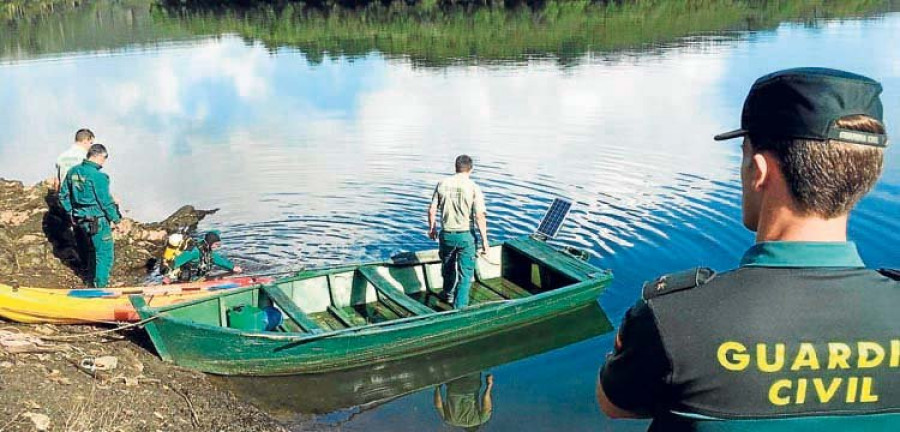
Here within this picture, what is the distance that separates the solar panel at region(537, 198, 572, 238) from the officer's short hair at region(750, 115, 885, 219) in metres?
10.9

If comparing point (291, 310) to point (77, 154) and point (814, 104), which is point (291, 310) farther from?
point (814, 104)

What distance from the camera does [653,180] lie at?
1792cm

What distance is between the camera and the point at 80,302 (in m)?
9.91

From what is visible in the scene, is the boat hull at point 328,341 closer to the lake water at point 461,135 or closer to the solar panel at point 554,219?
the lake water at point 461,135

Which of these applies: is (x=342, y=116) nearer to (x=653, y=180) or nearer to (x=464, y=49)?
(x=653, y=180)

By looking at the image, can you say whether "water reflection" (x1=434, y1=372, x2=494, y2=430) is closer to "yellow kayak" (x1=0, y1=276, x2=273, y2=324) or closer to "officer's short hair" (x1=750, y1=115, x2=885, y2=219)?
"yellow kayak" (x1=0, y1=276, x2=273, y2=324)

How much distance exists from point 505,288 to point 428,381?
2.68 m

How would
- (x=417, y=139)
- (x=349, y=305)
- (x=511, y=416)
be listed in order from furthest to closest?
(x=417, y=139) → (x=349, y=305) → (x=511, y=416)

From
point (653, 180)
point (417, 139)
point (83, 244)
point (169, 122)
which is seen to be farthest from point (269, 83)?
point (83, 244)

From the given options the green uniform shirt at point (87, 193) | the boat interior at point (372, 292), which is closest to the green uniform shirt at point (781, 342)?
the boat interior at point (372, 292)

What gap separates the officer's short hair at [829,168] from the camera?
6.72ft

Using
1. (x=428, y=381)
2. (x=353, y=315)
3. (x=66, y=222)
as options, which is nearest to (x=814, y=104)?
(x=428, y=381)

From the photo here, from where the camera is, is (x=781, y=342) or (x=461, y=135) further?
(x=461, y=135)

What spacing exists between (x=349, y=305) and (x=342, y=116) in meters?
16.4
